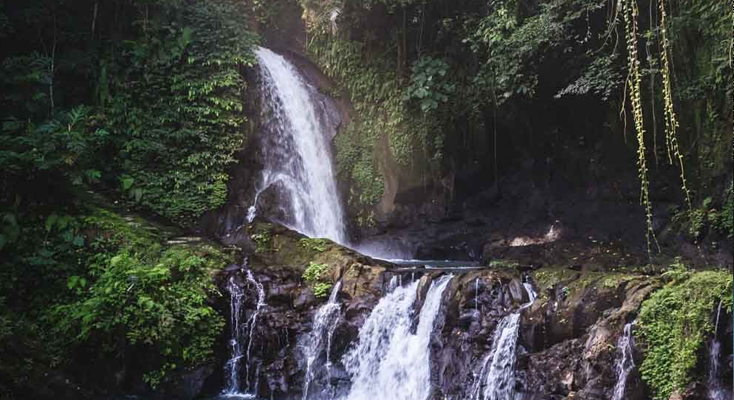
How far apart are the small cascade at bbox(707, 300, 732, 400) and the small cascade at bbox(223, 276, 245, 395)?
5591 mm

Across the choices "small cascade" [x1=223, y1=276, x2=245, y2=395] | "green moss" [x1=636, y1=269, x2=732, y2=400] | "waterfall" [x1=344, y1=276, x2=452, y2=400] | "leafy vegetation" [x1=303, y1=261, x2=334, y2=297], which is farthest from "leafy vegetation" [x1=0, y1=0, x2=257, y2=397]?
"green moss" [x1=636, y1=269, x2=732, y2=400]

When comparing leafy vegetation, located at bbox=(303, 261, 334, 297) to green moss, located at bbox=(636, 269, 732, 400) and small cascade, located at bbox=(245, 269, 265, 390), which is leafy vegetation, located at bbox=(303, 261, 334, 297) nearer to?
small cascade, located at bbox=(245, 269, 265, 390)

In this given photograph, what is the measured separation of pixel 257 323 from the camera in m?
8.12

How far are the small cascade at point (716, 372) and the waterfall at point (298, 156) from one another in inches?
282

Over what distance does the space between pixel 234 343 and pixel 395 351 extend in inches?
90.2

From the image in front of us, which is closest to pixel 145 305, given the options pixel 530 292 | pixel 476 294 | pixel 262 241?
pixel 262 241

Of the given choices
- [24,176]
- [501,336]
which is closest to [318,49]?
[24,176]

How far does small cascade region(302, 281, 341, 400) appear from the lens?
7.72 meters

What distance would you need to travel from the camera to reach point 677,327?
579cm

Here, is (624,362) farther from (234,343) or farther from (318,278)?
(234,343)

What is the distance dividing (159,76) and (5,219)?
4103mm

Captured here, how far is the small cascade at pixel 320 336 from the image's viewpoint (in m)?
7.72

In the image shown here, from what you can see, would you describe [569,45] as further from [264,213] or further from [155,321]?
[155,321]

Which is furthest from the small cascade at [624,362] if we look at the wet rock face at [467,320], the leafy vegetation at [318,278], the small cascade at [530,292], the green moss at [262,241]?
the green moss at [262,241]
